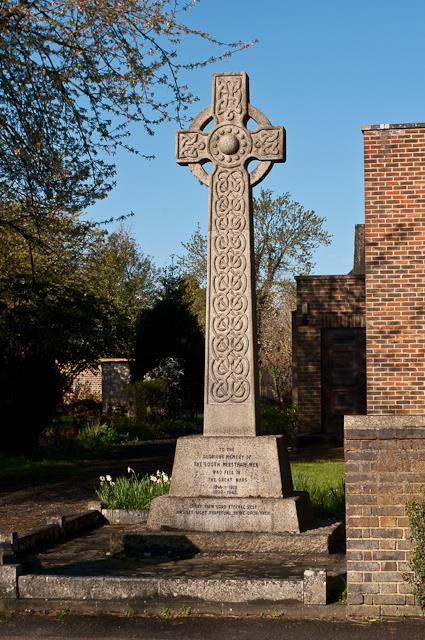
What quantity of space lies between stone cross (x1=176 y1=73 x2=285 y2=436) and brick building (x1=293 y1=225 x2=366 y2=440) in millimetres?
11520

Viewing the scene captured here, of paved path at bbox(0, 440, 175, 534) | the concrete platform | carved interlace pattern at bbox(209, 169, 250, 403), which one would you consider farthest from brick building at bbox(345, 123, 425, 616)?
the concrete platform

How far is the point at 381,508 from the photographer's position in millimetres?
6734

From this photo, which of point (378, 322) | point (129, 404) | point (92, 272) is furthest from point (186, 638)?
point (129, 404)

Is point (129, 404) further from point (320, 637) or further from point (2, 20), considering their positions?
point (320, 637)

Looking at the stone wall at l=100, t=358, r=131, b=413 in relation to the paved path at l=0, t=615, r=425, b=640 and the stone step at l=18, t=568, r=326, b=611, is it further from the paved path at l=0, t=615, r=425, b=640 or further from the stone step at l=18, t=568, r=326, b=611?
the paved path at l=0, t=615, r=425, b=640

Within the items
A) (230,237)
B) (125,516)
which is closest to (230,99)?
(230,237)

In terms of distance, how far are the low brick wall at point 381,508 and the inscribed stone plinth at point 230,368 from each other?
2.58m

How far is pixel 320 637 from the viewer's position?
625 centimetres

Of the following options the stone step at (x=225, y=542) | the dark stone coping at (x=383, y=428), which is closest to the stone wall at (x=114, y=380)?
the stone step at (x=225, y=542)

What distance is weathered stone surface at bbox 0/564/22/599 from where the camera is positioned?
7.33 metres

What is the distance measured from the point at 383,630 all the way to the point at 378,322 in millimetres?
8479

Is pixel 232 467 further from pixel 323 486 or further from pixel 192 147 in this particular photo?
pixel 323 486

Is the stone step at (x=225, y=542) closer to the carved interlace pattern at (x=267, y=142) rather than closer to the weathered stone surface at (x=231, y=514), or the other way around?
the weathered stone surface at (x=231, y=514)

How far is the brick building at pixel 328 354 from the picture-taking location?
21.7m
